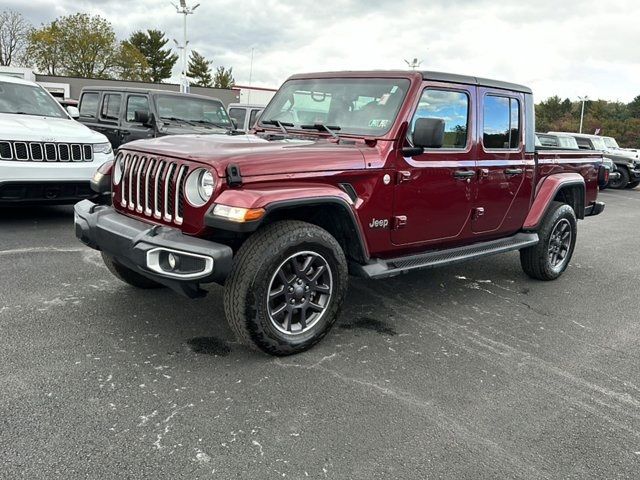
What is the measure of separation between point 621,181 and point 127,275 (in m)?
18.5

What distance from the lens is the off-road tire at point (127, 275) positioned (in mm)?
4277

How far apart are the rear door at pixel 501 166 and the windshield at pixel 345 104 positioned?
99 centimetres

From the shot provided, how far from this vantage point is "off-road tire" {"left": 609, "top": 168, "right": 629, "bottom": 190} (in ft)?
59.7

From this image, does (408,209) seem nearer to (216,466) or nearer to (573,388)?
(573,388)

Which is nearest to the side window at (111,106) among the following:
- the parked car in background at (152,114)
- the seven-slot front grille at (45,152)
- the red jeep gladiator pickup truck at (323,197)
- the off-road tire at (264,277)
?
the parked car in background at (152,114)

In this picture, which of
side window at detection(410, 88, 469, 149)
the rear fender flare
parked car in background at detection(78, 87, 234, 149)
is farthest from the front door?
parked car in background at detection(78, 87, 234, 149)

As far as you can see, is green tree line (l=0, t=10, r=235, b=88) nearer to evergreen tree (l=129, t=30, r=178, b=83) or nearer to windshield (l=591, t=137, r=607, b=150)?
evergreen tree (l=129, t=30, r=178, b=83)

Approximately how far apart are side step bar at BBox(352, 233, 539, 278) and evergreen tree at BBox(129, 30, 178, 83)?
66.6 metres

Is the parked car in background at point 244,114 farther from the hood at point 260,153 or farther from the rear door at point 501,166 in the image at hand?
the hood at point 260,153

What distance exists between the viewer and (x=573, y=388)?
10.8 ft

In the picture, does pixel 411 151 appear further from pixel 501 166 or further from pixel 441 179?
pixel 501 166

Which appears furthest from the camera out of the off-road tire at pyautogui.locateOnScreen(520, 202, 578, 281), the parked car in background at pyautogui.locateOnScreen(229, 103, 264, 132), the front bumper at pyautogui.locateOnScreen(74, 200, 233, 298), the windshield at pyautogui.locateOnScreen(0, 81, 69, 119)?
the parked car in background at pyautogui.locateOnScreen(229, 103, 264, 132)

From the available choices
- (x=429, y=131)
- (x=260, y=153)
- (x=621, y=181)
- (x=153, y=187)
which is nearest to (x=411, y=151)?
(x=429, y=131)

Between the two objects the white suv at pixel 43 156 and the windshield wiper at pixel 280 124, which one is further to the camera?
the white suv at pixel 43 156
